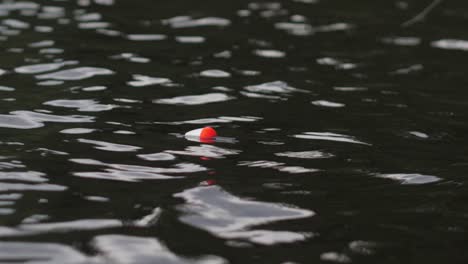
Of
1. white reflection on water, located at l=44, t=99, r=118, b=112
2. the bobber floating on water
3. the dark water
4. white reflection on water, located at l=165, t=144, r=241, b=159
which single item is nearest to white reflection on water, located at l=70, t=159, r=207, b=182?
the dark water

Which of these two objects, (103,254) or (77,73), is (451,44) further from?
(103,254)

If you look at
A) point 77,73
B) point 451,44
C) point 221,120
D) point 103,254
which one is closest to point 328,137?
point 221,120

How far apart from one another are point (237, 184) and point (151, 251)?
1203mm

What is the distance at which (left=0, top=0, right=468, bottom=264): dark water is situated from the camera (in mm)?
4398

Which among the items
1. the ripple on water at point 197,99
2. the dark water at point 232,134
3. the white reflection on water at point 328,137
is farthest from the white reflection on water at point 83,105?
the white reflection on water at point 328,137

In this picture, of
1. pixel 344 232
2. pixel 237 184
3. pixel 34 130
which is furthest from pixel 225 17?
pixel 344 232

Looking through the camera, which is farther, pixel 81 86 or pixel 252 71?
pixel 252 71

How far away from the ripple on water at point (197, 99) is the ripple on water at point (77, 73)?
3.63ft

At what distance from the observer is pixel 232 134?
655cm

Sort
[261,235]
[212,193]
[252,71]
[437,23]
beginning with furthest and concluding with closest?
[437,23]
[252,71]
[212,193]
[261,235]

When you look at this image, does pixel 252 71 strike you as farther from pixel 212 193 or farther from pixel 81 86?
pixel 212 193

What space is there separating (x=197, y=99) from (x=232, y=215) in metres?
3.07

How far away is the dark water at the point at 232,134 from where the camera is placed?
4.40m

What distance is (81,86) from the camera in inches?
310
